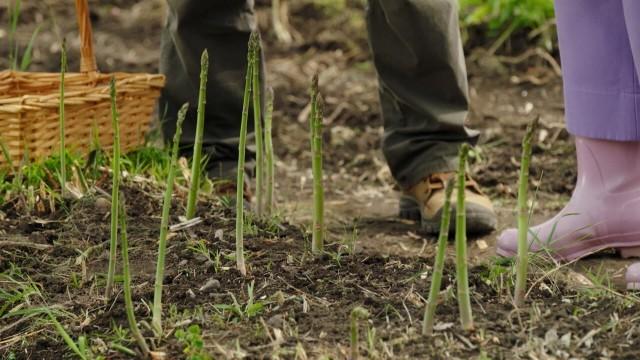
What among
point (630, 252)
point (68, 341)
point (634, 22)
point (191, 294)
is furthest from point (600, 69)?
point (68, 341)

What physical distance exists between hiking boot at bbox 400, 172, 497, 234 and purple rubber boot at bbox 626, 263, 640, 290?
778 millimetres

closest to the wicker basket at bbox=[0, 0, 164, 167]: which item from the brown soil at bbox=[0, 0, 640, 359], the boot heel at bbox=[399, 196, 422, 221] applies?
the brown soil at bbox=[0, 0, 640, 359]

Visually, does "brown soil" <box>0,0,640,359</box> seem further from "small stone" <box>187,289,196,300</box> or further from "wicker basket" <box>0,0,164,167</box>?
"wicker basket" <box>0,0,164,167</box>

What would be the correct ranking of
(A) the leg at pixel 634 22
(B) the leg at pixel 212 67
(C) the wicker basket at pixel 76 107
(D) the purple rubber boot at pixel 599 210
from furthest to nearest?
1. (B) the leg at pixel 212 67
2. (C) the wicker basket at pixel 76 107
3. (D) the purple rubber boot at pixel 599 210
4. (A) the leg at pixel 634 22

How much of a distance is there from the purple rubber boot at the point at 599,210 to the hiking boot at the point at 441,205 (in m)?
0.35

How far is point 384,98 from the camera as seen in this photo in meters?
3.44

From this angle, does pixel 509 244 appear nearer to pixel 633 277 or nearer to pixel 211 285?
pixel 633 277

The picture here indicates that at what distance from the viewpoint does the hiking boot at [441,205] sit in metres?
3.23

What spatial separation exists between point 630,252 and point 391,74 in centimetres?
91

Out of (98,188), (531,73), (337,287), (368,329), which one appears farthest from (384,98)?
(531,73)

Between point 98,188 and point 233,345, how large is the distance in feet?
3.71

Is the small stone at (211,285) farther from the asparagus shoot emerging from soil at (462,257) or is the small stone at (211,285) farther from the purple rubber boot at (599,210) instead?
the purple rubber boot at (599,210)

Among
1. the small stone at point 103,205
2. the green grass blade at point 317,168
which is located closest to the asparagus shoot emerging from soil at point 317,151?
the green grass blade at point 317,168

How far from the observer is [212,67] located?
338 cm
